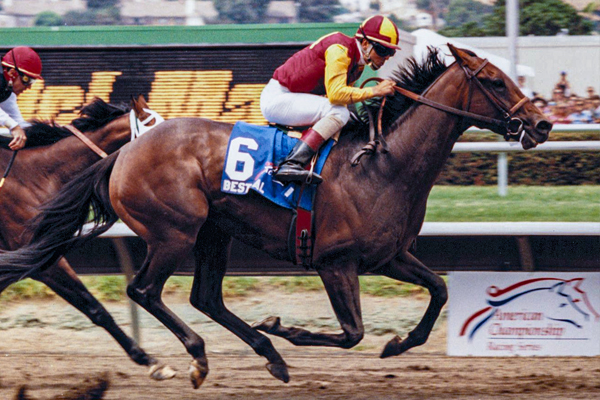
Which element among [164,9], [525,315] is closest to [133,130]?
[525,315]

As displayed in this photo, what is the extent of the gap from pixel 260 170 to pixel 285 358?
4.30 feet

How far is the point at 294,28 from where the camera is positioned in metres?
9.05

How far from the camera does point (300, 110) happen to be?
432cm

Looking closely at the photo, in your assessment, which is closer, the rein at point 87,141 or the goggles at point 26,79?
the rein at point 87,141

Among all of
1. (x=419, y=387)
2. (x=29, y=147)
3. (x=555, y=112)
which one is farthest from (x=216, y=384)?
(x=555, y=112)

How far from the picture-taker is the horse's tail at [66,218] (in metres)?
4.43

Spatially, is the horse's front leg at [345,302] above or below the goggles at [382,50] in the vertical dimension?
below

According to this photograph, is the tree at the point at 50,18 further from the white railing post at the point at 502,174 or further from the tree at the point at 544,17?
the tree at the point at 544,17

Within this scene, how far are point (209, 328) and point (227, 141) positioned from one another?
68.0 inches

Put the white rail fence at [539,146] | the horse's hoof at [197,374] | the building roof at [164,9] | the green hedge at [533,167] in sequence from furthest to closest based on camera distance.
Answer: the building roof at [164,9]
the green hedge at [533,167]
the white rail fence at [539,146]
the horse's hoof at [197,374]

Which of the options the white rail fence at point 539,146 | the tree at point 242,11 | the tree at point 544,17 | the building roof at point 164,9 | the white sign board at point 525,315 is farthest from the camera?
the tree at point 544,17

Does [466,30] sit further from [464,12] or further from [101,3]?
[101,3]

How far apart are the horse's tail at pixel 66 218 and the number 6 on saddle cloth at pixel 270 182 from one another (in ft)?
2.14

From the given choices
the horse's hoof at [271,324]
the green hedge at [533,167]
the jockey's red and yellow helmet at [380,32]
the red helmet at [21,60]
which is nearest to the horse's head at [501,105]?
the jockey's red and yellow helmet at [380,32]
